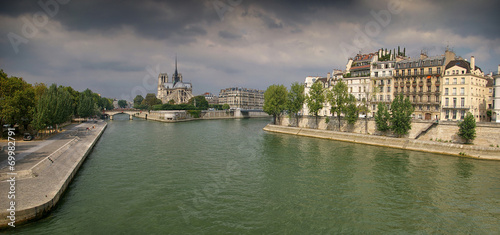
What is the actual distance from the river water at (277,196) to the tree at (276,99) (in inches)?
1390

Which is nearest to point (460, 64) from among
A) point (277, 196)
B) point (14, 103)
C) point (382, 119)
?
point (382, 119)

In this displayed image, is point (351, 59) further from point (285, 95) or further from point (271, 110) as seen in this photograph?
point (271, 110)

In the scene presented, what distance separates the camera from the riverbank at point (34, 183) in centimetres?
1371

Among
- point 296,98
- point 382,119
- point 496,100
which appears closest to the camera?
point 496,100

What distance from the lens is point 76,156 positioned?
91.6 ft

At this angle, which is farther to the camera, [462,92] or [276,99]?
[276,99]

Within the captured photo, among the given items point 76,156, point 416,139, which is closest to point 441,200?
point 416,139

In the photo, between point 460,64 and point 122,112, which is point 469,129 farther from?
point 122,112

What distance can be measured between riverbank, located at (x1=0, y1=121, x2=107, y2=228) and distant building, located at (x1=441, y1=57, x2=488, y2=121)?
165 feet

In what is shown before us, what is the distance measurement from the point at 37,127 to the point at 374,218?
128ft

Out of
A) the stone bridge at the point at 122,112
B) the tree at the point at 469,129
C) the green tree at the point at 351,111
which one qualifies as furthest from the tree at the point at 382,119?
the stone bridge at the point at 122,112

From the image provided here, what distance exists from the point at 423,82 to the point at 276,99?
31.4 meters

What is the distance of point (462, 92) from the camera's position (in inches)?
1614

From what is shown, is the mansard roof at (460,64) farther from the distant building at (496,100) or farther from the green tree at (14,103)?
the green tree at (14,103)
